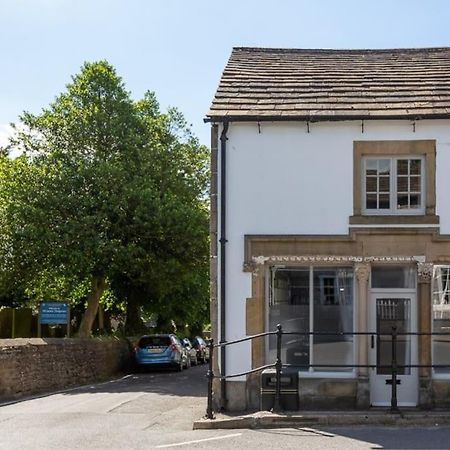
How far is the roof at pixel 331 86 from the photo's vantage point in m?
16.1

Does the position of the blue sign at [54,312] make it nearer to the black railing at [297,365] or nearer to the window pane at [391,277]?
the black railing at [297,365]

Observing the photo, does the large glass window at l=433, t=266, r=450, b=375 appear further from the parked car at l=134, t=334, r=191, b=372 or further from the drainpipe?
the parked car at l=134, t=334, r=191, b=372

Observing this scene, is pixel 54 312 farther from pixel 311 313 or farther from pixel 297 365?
pixel 297 365

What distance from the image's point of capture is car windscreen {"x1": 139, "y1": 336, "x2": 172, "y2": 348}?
32844mm

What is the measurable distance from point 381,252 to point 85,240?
15.7 meters

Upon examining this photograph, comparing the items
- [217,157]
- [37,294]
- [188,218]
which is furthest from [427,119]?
[37,294]

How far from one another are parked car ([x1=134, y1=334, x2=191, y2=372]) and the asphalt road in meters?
13.4

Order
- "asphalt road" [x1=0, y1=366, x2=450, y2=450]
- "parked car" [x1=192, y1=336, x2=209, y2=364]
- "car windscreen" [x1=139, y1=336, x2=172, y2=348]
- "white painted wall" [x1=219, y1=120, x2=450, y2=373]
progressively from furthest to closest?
"parked car" [x1=192, y1=336, x2=209, y2=364]
"car windscreen" [x1=139, y1=336, x2=172, y2=348]
"white painted wall" [x1=219, y1=120, x2=450, y2=373]
"asphalt road" [x1=0, y1=366, x2=450, y2=450]

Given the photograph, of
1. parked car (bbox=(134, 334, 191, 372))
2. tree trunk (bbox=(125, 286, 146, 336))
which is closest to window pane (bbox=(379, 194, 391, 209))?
parked car (bbox=(134, 334, 191, 372))

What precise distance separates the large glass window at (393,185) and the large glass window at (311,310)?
1.39 metres

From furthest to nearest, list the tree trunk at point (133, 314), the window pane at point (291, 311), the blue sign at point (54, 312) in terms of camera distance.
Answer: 1. the tree trunk at point (133, 314)
2. the blue sign at point (54, 312)
3. the window pane at point (291, 311)

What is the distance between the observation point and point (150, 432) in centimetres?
1348

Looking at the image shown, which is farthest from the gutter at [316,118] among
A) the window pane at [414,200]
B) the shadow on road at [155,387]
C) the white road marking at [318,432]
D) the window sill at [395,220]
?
the shadow on road at [155,387]

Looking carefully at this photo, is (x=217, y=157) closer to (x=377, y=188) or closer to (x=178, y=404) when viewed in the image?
(x=377, y=188)
